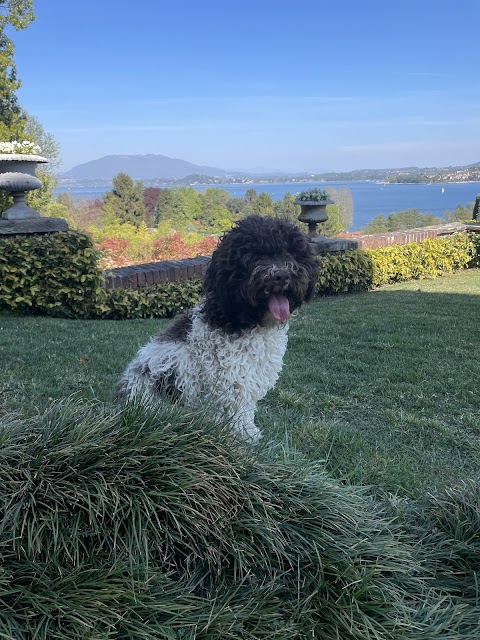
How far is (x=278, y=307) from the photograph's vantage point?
3.01 metres

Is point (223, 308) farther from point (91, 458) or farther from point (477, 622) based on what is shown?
point (477, 622)

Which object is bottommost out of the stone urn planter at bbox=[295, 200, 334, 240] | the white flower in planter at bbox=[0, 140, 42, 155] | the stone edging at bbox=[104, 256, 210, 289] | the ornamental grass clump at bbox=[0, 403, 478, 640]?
the stone edging at bbox=[104, 256, 210, 289]

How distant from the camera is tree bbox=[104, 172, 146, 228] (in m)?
50.7

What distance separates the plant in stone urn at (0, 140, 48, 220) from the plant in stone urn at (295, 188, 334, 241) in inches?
220

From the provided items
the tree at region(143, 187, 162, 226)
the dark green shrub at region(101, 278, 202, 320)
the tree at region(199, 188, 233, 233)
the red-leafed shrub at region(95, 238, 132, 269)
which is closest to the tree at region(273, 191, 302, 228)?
the dark green shrub at region(101, 278, 202, 320)

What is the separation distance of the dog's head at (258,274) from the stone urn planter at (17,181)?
20.5ft

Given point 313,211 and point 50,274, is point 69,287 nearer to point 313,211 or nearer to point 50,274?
point 50,274

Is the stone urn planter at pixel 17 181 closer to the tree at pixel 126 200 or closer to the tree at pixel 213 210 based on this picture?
the tree at pixel 213 210

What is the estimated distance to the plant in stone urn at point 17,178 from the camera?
27.0ft

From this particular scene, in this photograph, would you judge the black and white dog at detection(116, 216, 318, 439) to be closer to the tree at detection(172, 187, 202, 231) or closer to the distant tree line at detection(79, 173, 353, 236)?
the distant tree line at detection(79, 173, 353, 236)

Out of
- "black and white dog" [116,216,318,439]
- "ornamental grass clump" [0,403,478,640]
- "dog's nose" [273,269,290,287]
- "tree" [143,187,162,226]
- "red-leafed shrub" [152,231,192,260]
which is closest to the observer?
"ornamental grass clump" [0,403,478,640]

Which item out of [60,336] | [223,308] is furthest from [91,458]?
[60,336]

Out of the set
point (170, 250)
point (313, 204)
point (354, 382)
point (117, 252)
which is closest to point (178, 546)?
point (354, 382)

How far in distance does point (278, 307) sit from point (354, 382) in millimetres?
2391
